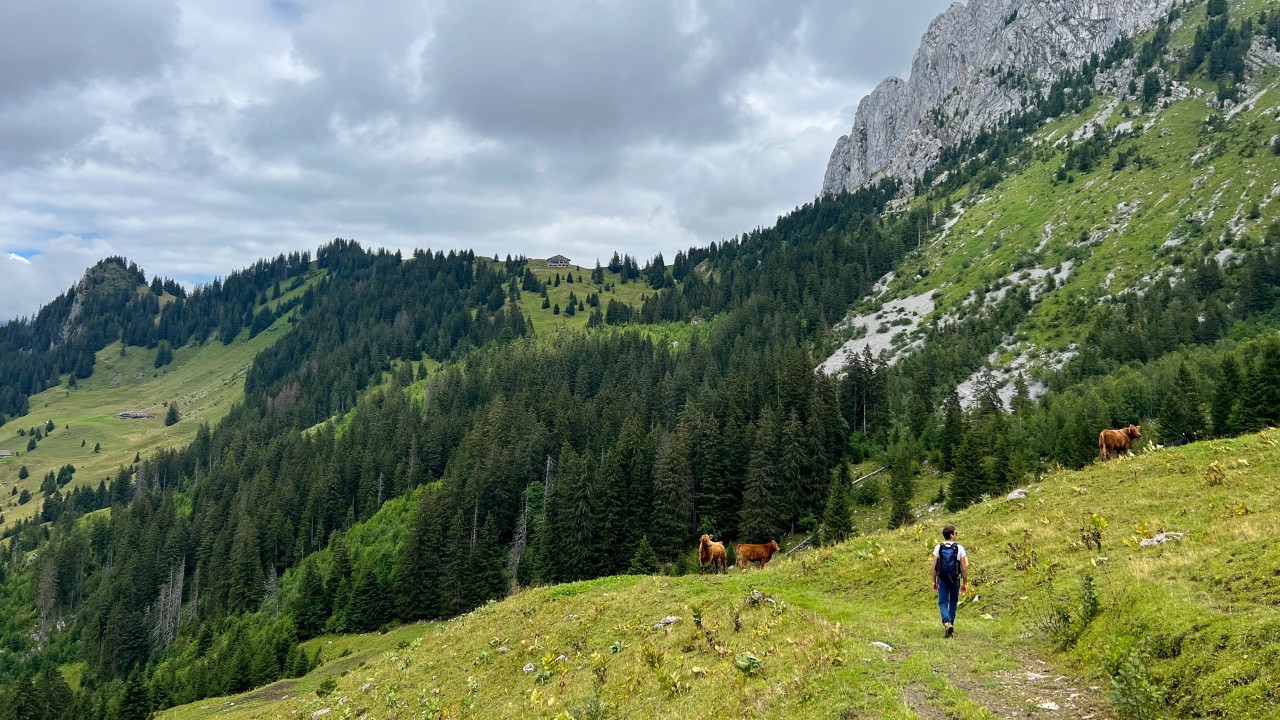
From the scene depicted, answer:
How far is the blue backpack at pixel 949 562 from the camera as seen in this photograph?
1441cm

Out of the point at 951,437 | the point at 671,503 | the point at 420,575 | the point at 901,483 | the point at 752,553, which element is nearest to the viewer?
the point at 752,553

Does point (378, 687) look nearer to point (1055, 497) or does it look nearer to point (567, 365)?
point (1055, 497)

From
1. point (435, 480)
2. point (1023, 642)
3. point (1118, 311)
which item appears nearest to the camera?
point (1023, 642)

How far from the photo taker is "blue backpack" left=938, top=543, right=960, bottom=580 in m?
14.4

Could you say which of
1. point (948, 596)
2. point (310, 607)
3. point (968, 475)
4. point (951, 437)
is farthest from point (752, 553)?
point (310, 607)

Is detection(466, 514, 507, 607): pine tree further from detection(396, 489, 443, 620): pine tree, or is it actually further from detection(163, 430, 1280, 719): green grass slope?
detection(163, 430, 1280, 719): green grass slope

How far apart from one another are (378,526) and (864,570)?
109092 millimetres

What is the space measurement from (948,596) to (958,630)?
43.6 inches

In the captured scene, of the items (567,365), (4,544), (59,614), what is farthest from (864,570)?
(4,544)

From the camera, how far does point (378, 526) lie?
113 metres

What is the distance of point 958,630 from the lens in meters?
15.0

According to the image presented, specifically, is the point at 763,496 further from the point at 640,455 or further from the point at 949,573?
the point at 949,573

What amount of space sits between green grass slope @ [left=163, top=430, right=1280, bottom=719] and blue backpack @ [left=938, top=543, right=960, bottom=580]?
154 cm

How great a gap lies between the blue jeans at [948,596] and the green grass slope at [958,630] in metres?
0.59
